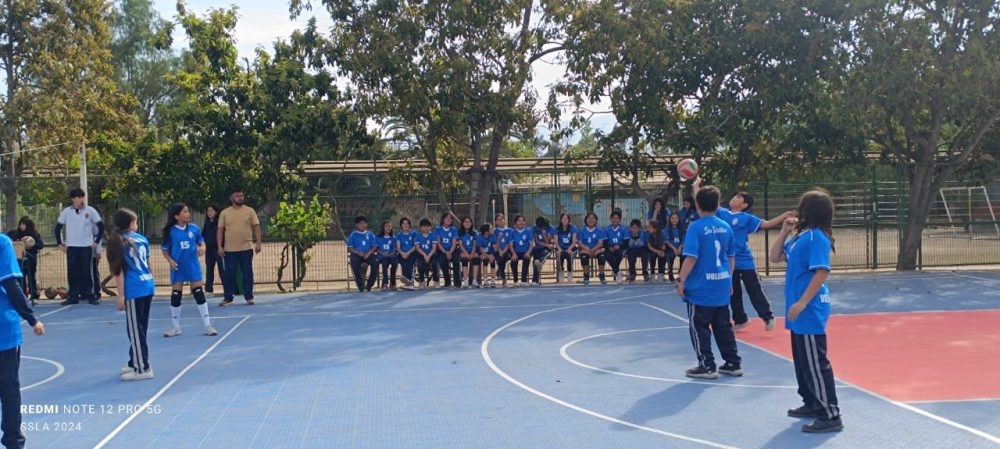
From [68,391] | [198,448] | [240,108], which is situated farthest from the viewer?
[240,108]

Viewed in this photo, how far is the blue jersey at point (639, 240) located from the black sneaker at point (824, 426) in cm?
1181

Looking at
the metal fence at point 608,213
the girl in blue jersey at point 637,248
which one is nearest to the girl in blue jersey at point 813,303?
the girl in blue jersey at point 637,248

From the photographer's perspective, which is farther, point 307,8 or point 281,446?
point 307,8

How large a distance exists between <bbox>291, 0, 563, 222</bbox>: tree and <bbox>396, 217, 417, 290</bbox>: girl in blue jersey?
7.87 ft

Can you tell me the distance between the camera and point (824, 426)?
7.13 meters

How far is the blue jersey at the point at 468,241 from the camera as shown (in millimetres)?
18734

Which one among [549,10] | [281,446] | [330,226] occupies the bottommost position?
[281,446]

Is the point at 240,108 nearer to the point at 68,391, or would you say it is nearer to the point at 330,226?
the point at 330,226

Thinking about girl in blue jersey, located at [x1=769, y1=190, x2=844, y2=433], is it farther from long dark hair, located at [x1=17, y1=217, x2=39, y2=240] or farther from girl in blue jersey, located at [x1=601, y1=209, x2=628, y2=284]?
long dark hair, located at [x1=17, y1=217, x2=39, y2=240]

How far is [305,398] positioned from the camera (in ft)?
28.5

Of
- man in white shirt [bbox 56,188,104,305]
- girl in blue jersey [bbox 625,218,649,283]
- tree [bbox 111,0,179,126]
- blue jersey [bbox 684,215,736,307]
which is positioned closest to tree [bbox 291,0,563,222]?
girl in blue jersey [bbox 625,218,649,283]

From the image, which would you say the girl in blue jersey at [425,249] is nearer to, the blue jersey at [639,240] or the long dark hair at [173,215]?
the blue jersey at [639,240]

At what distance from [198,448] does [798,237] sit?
485 centimetres

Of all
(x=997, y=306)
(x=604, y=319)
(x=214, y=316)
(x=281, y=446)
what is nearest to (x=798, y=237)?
(x=281, y=446)
